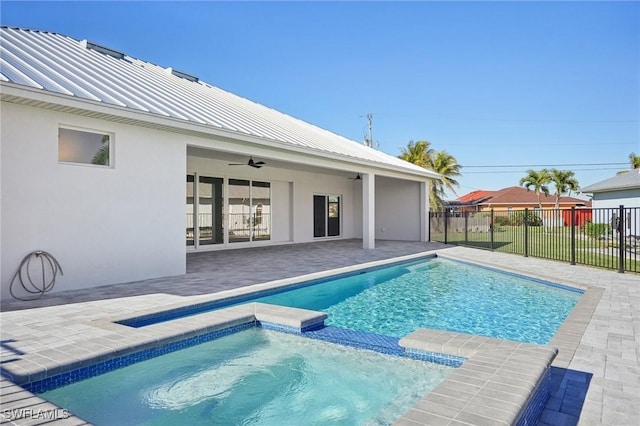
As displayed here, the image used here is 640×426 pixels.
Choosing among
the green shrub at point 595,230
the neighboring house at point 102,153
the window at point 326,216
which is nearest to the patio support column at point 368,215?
the neighboring house at point 102,153

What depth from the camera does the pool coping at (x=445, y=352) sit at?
2.66 m

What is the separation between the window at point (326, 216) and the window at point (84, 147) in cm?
1171

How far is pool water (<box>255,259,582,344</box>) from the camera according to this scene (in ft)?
20.3

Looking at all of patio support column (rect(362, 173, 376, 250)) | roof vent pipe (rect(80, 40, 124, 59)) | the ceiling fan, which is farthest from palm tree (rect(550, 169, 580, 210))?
roof vent pipe (rect(80, 40, 124, 59))

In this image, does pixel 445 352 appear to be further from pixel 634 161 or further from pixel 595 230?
pixel 634 161

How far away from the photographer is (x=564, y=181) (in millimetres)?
42625

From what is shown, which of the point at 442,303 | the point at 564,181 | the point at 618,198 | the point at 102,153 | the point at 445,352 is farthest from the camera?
the point at 564,181

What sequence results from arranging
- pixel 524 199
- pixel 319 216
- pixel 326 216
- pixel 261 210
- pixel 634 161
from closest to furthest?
pixel 261 210 < pixel 319 216 < pixel 326 216 < pixel 634 161 < pixel 524 199

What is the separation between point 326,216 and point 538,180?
34019mm

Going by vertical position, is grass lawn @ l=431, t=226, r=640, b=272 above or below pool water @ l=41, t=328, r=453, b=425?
above

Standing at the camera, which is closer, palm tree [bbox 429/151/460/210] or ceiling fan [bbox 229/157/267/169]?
ceiling fan [bbox 229/157/267/169]

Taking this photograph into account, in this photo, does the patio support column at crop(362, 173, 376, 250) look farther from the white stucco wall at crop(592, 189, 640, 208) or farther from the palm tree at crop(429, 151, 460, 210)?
the palm tree at crop(429, 151, 460, 210)

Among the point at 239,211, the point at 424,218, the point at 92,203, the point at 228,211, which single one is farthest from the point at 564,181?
the point at 92,203

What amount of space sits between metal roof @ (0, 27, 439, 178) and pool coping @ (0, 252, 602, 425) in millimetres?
4191
